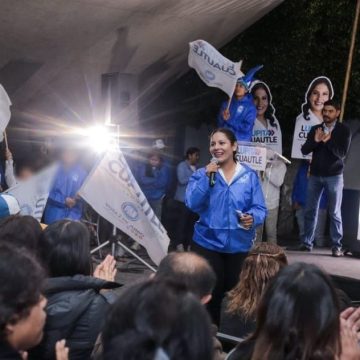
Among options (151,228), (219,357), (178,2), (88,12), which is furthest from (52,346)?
(178,2)

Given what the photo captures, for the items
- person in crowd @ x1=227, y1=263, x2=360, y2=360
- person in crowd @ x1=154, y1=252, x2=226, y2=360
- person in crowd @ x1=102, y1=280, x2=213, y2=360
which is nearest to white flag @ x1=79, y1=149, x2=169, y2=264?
person in crowd @ x1=154, y1=252, x2=226, y2=360

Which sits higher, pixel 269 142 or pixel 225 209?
pixel 269 142

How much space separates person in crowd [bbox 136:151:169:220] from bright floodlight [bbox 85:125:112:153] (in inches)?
79.3

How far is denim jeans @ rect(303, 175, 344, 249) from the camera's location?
8898mm

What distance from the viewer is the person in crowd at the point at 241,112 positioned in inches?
361

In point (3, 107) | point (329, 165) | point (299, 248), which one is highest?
point (3, 107)

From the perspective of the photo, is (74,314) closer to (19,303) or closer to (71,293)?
(71,293)

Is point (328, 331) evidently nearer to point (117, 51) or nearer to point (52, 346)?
point (52, 346)

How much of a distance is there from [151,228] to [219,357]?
4065 mm

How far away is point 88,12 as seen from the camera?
8258 millimetres

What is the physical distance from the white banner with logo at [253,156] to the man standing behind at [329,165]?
899 millimetres

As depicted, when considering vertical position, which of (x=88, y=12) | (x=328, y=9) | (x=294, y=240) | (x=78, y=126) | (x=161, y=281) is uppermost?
(x=328, y=9)

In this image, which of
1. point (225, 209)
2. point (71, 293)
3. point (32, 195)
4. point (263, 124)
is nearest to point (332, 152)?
point (263, 124)

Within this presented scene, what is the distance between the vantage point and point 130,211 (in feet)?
22.4
